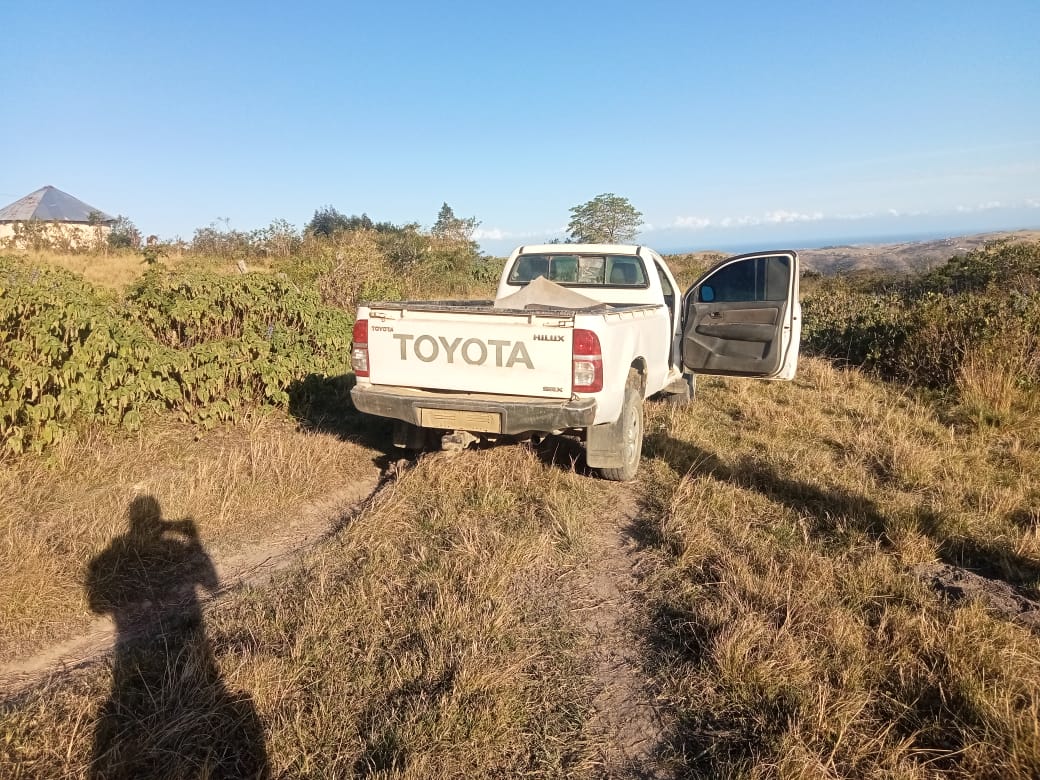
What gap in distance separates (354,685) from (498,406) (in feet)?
6.68

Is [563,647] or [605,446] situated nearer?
[563,647]

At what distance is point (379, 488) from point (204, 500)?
129 centimetres

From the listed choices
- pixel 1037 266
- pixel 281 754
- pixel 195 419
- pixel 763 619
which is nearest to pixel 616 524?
pixel 763 619

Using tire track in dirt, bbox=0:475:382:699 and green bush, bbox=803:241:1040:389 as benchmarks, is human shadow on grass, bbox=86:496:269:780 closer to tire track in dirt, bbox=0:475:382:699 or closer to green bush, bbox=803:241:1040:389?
tire track in dirt, bbox=0:475:382:699

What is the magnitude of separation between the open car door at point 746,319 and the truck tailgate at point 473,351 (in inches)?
105

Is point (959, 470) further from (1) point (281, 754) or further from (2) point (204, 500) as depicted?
(2) point (204, 500)

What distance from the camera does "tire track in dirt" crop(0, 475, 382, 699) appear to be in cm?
279

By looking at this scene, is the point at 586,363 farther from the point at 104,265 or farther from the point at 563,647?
the point at 104,265

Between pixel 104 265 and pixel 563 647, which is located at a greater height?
pixel 104 265

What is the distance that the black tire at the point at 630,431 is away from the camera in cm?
473

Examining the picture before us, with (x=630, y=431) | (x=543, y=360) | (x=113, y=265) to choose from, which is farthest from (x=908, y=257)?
(x=543, y=360)

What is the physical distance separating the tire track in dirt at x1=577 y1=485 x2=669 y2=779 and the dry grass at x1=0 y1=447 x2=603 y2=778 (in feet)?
0.36

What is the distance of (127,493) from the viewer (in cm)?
425

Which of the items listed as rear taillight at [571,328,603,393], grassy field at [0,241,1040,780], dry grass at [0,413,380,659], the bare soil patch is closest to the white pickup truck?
rear taillight at [571,328,603,393]
